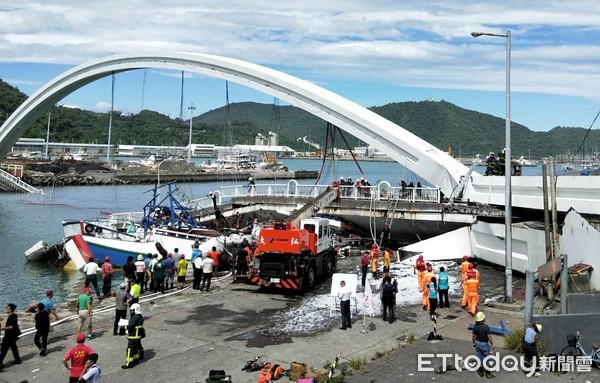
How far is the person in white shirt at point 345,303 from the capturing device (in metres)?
13.3

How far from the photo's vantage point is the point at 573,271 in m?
15.4

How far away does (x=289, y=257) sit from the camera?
17.4 meters

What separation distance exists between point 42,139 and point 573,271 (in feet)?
593

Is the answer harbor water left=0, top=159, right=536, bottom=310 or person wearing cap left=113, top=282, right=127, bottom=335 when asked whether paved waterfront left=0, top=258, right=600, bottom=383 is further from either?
harbor water left=0, top=159, right=536, bottom=310

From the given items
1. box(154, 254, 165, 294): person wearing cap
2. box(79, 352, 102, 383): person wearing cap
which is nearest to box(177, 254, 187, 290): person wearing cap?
box(154, 254, 165, 294): person wearing cap

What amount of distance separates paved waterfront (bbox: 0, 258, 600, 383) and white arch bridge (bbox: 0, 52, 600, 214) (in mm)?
5398

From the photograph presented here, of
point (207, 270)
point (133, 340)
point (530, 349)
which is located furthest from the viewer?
point (207, 270)

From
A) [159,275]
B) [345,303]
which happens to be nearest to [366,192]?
[159,275]

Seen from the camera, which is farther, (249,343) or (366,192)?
(366,192)

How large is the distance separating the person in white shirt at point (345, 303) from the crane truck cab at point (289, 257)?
3.80 meters

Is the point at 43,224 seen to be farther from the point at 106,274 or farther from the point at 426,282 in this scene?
the point at 426,282

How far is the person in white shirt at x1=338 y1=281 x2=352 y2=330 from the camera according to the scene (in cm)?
1327

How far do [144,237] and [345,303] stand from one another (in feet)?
54.5

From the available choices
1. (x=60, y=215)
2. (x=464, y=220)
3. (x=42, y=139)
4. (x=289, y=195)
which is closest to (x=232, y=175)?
(x=60, y=215)
